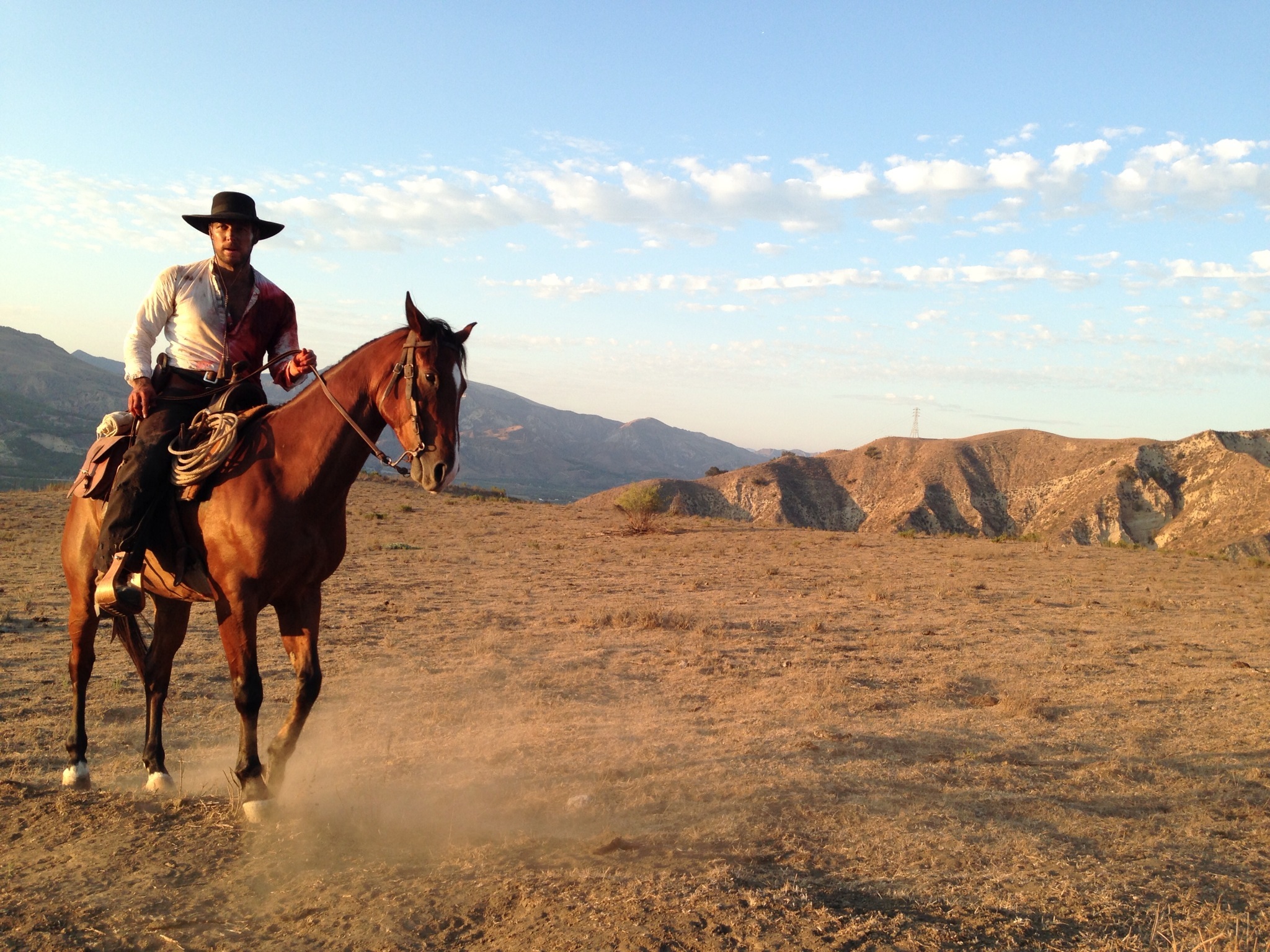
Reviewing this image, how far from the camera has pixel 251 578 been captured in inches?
166

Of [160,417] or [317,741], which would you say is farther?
[317,741]

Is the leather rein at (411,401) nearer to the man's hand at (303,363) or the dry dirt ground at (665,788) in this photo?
the man's hand at (303,363)

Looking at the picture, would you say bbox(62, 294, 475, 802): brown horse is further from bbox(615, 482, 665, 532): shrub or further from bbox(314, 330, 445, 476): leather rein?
bbox(615, 482, 665, 532): shrub

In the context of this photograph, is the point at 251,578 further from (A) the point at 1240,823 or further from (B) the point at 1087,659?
(B) the point at 1087,659

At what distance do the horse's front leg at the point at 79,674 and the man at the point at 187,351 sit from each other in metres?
0.43

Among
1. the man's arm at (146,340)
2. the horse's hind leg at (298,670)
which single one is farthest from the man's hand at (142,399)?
the horse's hind leg at (298,670)

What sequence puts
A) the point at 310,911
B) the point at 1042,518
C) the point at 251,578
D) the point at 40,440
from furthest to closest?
1. the point at 40,440
2. the point at 1042,518
3. the point at 251,578
4. the point at 310,911

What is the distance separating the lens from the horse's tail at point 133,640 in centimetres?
534

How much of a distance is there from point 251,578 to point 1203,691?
8.80m

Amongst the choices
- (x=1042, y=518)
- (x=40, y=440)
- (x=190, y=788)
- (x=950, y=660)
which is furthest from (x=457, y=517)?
(x=40, y=440)

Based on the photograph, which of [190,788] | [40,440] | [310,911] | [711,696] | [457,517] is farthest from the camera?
[40,440]

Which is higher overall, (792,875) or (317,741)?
(792,875)

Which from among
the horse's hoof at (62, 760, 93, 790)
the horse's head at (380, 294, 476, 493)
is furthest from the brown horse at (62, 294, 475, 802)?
the horse's hoof at (62, 760, 93, 790)

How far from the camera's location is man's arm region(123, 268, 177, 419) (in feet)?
15.4
